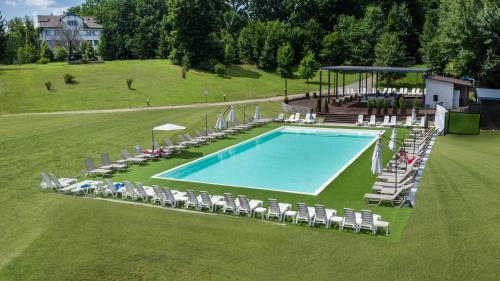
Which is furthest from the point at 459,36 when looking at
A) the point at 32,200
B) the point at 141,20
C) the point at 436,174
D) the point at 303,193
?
the point at 141,20

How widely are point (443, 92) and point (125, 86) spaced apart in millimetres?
32851

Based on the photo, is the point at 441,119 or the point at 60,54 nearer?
the point at 441,119

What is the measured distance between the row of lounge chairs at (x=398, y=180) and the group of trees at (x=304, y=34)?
69.4 feet

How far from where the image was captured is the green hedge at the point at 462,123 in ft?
88.2

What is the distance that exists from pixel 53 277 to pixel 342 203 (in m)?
9.56

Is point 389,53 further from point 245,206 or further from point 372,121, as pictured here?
point 245,206

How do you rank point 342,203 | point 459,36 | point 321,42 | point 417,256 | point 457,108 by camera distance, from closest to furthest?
point 417,256, point 342,203, point 457,108, point 459,36, point 321,42

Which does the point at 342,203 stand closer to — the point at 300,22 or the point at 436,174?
the point at 436,174

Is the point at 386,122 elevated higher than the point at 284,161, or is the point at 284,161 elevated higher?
the point at 386,122

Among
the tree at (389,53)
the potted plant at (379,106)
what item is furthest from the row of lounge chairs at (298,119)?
the tree at (389,53)

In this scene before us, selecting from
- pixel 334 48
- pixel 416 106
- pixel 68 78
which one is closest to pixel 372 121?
pixel 416 106

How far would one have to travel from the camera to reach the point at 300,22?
A: 260 feet

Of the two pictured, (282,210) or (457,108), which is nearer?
(282,210)

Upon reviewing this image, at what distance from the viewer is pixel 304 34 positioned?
224 ft
